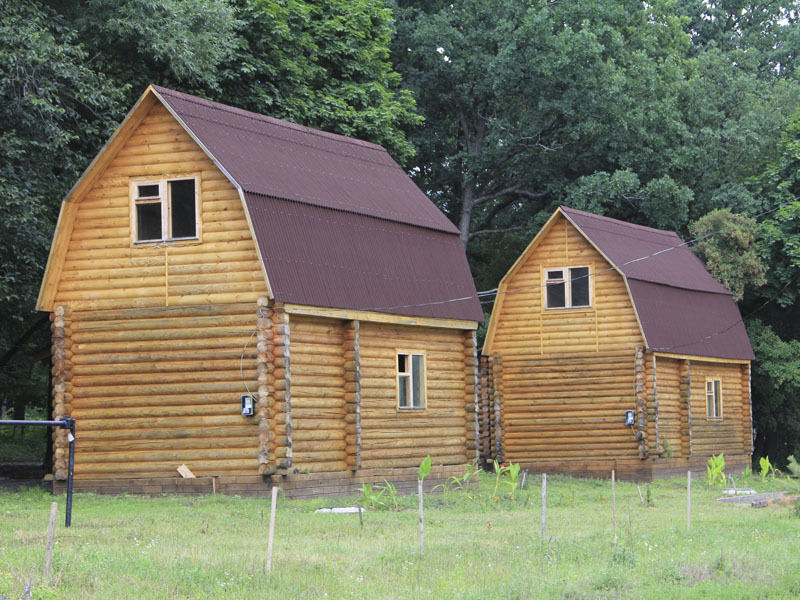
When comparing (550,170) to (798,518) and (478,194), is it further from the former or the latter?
(798,518)

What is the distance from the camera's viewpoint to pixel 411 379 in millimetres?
29188

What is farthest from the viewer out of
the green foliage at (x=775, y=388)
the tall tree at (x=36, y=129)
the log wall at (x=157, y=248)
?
the green foliage at (x=775, y=388)

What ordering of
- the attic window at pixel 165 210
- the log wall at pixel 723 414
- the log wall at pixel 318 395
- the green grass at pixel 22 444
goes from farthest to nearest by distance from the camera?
the green grass at pixel 22 444 → the log wall at pixel 723 414 → the attic window at pixel 165 210 → the log wall at pixel 318 395

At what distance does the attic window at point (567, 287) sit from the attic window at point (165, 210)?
15.0 metres

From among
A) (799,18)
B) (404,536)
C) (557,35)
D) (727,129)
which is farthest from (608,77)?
(799,18)

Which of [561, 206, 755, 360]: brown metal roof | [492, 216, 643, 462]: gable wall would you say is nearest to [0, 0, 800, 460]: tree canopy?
[561, 206, 755, 360]: brown metal roof

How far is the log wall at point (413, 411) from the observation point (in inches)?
1094

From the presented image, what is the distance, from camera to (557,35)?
45781 millimetres

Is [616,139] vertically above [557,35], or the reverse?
[557,35]

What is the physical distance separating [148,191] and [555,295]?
51.5ft

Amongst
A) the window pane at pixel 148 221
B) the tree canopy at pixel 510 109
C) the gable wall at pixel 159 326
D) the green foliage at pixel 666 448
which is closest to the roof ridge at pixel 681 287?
the tree canopy at pixel 510 109

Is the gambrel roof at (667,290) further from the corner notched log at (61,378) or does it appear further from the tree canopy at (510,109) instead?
the corner notched log at (61,378)

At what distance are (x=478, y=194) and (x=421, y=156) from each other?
3.19 meters

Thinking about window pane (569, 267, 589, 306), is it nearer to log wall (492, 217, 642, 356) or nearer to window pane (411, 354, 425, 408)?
log wall (492, 217, 642, 356)
